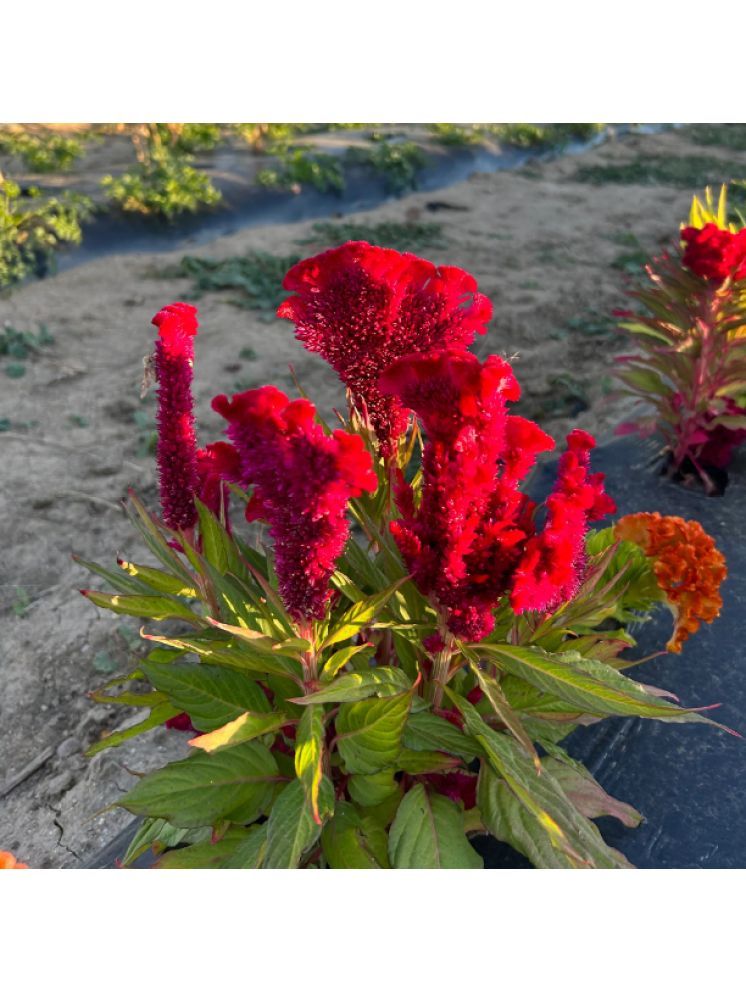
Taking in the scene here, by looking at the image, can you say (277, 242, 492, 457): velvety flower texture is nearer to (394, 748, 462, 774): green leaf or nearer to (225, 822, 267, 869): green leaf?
(394, 748, 462, 774): green leaf

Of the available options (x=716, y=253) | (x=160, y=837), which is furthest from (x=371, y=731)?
(x=716, y=253)

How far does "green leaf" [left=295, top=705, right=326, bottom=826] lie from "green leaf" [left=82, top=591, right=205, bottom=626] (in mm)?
314

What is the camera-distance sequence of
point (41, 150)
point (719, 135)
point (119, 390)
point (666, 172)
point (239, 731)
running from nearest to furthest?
point (239, 731) < point (119, 390) < point (41, 150) < point (666, 172) < point (719, 135)

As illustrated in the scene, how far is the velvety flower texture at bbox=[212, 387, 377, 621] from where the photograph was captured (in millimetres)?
862

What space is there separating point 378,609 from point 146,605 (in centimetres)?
45

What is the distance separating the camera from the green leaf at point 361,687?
107cm

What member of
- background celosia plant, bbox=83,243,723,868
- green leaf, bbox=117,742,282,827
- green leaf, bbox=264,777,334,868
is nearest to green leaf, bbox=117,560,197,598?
background celosia plant, bbox=83,243,723,868

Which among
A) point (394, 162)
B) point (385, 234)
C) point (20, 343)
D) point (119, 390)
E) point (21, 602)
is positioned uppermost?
point (394, 162)

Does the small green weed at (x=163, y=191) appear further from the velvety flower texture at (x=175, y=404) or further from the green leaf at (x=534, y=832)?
the green leaf at (x=534, y=832)

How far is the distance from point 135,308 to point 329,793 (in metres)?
4.80

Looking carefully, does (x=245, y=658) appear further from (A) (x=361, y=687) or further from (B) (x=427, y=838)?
(B) (x=427, y=838)

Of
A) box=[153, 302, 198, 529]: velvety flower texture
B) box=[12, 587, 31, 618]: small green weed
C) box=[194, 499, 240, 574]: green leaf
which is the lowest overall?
box=[12, 587, 31, 618]: small green weed

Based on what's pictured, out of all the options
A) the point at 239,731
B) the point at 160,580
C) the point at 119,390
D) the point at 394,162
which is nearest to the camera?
the point at 239,731

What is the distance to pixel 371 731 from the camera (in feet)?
3.84
